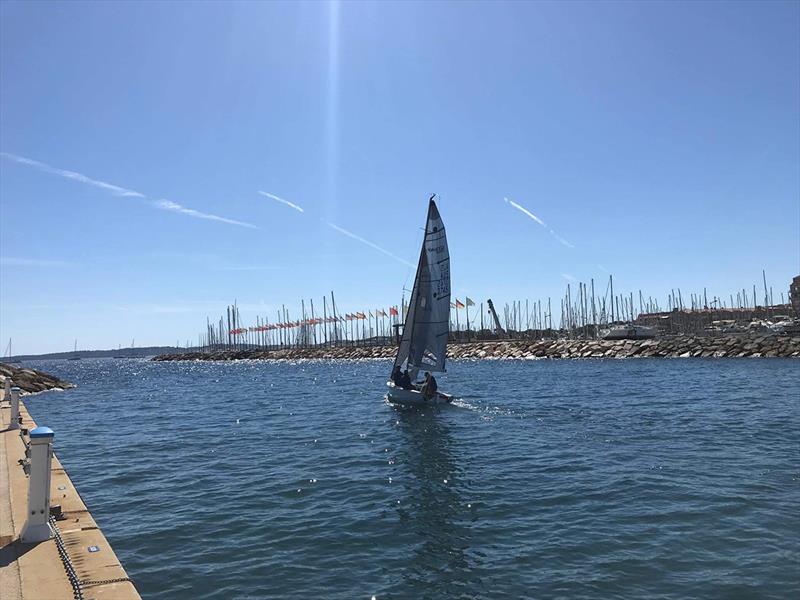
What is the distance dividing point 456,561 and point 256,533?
15.4ft

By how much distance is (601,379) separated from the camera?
2119 inches

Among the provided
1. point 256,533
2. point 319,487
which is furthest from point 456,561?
point 319,487

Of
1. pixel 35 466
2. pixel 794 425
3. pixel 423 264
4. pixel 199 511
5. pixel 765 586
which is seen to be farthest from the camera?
pixel 423 264

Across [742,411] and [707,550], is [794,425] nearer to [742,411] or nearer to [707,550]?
[742,411]

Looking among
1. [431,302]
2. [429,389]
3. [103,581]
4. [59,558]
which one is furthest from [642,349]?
[103,581]

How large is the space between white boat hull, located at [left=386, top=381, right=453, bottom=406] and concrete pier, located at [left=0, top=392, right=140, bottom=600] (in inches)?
934

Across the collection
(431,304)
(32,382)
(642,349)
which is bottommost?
(642,349)

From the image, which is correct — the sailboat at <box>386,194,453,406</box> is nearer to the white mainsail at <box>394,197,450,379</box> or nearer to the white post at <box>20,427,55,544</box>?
the white mainsail at <box>394,197,450,379</box>

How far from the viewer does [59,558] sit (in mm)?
8125

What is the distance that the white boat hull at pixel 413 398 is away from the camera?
111 feet

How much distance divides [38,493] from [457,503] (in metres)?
9.82

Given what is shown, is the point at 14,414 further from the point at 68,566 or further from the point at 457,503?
the point at 457,503

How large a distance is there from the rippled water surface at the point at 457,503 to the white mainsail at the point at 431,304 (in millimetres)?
6843

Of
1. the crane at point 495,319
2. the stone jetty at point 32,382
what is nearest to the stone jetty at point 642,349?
the crane at point 495,319
